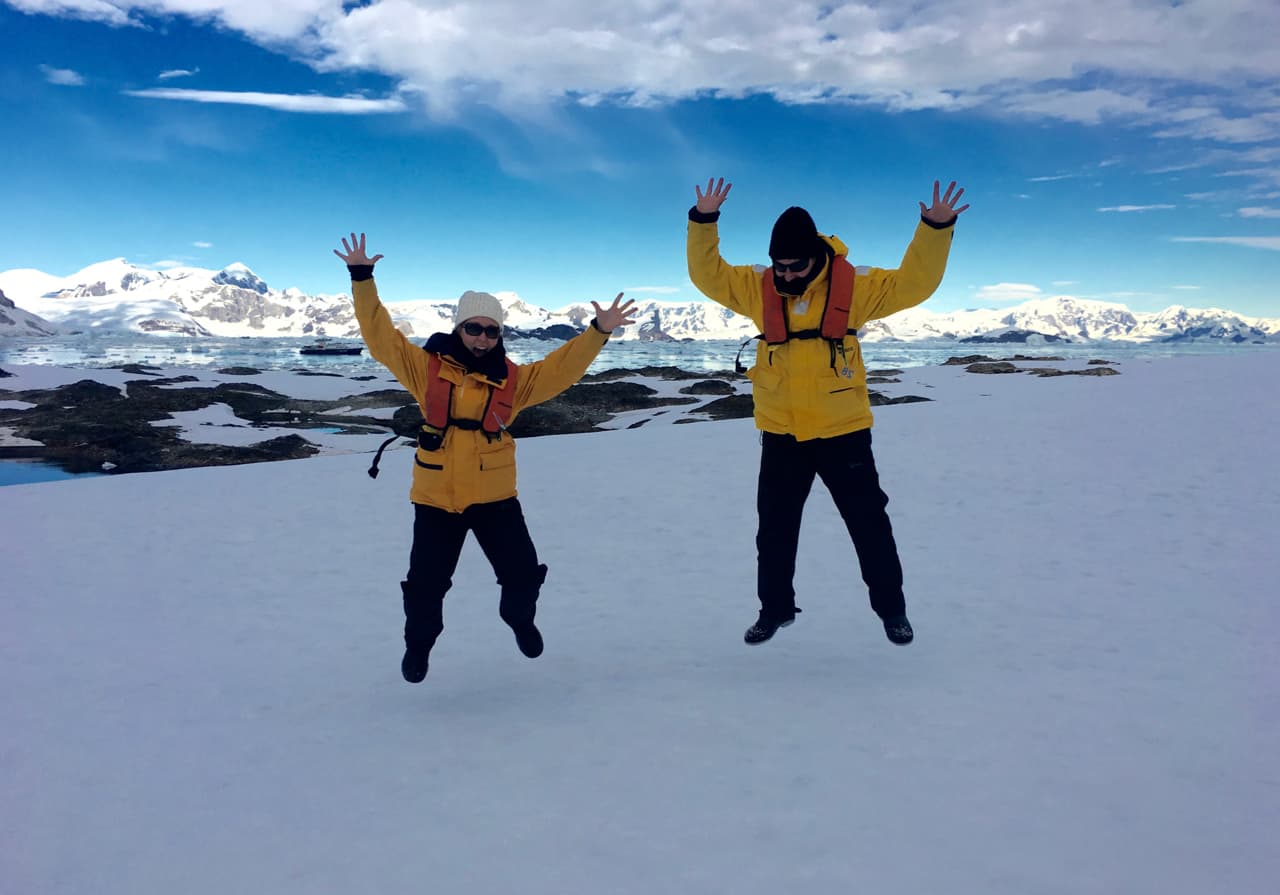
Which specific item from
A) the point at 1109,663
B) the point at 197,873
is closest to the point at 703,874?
the point at 197,873

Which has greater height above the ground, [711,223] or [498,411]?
[711,223]

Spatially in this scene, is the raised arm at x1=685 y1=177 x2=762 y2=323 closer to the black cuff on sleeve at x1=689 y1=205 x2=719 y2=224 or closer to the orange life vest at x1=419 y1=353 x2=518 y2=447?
the black cuff on sleeve at x1=689 y1=205 x2=719 y2=224

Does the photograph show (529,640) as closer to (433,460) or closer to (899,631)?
(433,460)

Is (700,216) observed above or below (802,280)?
above

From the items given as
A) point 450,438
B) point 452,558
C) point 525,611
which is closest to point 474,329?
point 450,438

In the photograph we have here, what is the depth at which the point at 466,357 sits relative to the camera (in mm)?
3807

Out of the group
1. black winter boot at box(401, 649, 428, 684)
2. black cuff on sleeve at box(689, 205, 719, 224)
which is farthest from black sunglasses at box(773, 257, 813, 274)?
black winter boot at box(401, 649, 428, 684)

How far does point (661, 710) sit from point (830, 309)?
2.07 metres

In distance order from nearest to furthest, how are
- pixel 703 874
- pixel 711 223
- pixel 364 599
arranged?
pixel 703 874, pixel 711 223, pixel 364 599

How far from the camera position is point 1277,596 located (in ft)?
15.4

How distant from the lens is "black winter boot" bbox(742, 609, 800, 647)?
171 inches

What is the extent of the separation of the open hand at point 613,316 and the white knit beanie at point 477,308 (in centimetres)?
51

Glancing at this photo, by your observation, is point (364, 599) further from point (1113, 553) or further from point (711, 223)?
point (1113, 553)

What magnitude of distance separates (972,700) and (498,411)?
2.50 m
